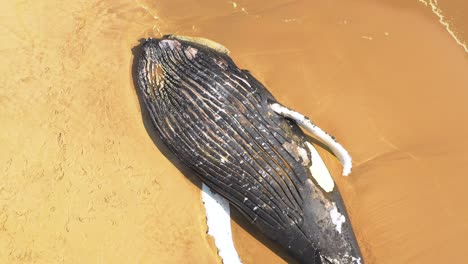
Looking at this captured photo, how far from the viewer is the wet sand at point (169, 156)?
6.52m

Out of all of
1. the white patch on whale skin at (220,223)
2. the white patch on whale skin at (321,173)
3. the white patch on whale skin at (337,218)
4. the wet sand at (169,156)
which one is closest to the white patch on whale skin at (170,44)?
the wet sand at (169,156)

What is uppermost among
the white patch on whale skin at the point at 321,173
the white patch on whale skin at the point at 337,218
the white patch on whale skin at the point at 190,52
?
the white patch on whale skin at the point at 190,52

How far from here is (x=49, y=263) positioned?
6395 mm

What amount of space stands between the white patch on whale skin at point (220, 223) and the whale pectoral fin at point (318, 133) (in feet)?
5.13

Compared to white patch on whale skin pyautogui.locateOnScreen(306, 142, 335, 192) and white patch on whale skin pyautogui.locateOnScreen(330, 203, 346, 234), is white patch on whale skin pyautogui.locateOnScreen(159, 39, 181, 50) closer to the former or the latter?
white patch on whale skin pyautogui.locateOnScreen(306, 142, 335, 192)

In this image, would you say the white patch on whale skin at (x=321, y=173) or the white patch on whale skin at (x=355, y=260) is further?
the white patch on whale skin at (x=321, y=173)

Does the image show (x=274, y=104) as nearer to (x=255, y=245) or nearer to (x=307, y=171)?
(x=307, y=171)

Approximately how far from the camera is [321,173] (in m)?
6.33

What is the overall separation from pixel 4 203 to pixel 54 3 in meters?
4.21

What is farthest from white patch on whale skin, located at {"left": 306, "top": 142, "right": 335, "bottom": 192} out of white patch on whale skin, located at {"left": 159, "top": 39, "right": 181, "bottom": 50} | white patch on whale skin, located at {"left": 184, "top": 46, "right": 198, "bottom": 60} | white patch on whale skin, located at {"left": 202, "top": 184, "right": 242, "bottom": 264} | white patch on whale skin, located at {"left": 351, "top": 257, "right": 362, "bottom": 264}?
white patch on whale skin, located at {"left": 159, "top": 39, "right": 181, "bottom": 50}

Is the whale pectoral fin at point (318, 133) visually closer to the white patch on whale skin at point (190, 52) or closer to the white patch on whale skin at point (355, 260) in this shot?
the white patch on whale skin at point (355, 260)

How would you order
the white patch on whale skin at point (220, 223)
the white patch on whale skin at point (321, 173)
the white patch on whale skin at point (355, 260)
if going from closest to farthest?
the white patch on whale skin at point (355, 260)
the white patch on whale skin at point (321, 173)
the white patch on whale skin at point (220, 223)


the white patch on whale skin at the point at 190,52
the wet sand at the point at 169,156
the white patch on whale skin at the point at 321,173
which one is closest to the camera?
the white patch on whale skin at the point at 321,173

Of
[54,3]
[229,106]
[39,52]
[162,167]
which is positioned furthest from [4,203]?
[54,3]
